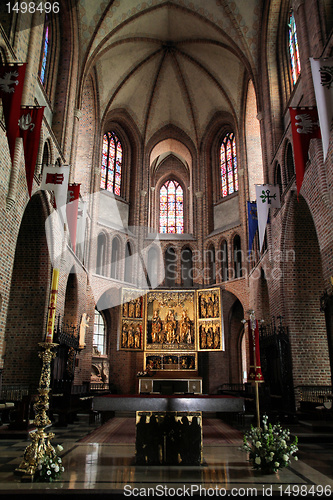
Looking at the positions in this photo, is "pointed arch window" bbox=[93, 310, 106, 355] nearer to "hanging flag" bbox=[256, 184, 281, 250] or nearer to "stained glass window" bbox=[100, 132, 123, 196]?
"stained glass window" bbox=[100, 132, 123, 196]

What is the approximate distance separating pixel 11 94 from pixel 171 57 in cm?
1871

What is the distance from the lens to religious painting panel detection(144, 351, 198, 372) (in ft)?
63.2

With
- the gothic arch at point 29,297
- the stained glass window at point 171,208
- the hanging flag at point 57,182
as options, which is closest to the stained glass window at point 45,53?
the hanging flag at point 57,182

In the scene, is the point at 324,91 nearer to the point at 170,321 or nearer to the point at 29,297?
the point at 29,297

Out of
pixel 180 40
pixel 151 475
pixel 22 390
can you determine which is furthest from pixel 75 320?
pixel 180 40

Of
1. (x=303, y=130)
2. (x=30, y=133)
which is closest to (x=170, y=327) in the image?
(x=303, y=130)

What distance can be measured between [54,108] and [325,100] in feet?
36.9

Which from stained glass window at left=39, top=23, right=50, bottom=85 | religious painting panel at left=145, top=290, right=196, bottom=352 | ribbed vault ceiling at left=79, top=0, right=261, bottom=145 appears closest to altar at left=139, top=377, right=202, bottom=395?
religious painting panel at left=145, top=290, right=196, bottom=352

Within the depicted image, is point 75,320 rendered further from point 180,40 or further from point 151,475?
point 180,40

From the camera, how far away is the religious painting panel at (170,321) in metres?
19.6

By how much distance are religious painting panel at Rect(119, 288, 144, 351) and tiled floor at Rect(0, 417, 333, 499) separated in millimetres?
10762

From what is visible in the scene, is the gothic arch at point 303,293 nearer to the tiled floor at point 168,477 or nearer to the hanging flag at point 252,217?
the hanging flag at point 252,217

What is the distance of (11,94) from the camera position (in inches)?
414

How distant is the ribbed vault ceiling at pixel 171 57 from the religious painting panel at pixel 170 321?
1204cm
